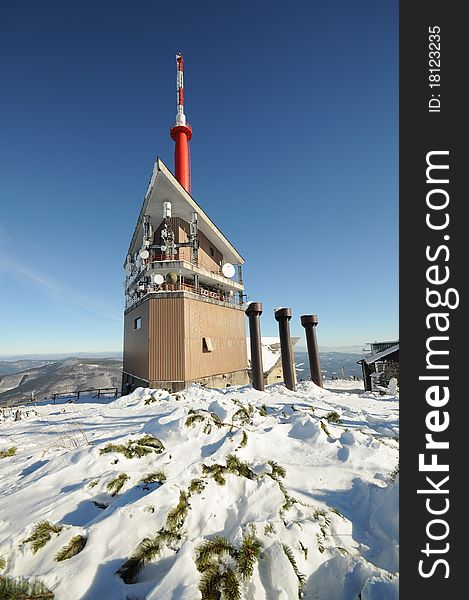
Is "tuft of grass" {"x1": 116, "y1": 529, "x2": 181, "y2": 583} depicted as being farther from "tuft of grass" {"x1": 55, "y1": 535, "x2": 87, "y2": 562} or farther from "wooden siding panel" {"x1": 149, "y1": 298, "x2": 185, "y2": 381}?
"wooden siding panel" {"x1": 149, "y1": 298, "x2": 185, "y2": 381}

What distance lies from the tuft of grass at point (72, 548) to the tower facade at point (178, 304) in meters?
14.1

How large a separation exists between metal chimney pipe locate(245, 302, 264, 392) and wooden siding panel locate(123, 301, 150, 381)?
7.19 meters

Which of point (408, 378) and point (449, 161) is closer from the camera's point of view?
point (408, 378)

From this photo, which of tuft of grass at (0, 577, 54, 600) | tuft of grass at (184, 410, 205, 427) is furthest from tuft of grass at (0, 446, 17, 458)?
tuft of grass at (0, 577, 54, 600)

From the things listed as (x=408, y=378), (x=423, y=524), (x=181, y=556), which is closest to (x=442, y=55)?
(x=408, y=378)

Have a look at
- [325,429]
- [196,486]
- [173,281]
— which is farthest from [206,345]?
[196,486]

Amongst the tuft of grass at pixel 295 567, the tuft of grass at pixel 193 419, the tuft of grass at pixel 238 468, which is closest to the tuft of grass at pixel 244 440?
the tuft of grass at pixel 238 468

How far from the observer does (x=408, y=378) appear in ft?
8.86

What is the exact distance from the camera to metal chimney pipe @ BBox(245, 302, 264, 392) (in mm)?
13797

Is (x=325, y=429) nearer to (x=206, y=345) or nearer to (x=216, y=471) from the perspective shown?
(x=216, y=471)

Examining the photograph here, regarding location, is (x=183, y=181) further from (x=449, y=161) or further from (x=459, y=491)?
(x=459, y=491)

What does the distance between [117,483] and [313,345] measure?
13.3 m

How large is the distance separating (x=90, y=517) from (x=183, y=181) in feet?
89.7

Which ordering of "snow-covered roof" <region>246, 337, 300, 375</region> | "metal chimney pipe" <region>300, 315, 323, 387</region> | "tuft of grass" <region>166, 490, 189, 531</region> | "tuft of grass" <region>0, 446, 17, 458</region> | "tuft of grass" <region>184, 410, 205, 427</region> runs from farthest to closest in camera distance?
"snow-covered roof" <region>246, 337, 300, 375</region>
"metal chimney pipe" <region>300, 315, 323, 387</region>
"tuft of grass" <region>0, 446, 17, 458</region>
"tuft of grass" <region>184, 410, 205, 427</region>
"tuft of grass" <region>166, 490, 189, 531</region>
